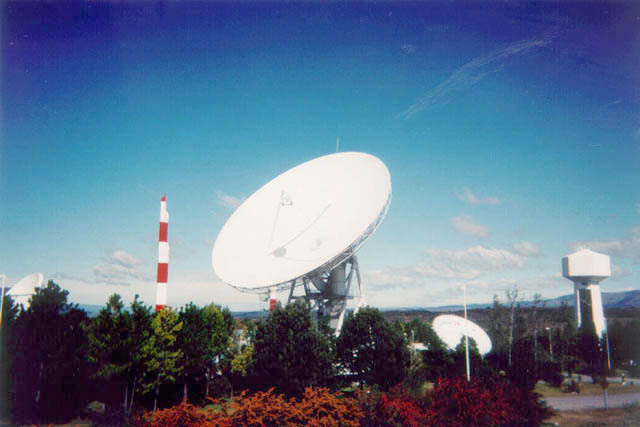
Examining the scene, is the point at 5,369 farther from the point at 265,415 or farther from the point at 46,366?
the point at 265,415

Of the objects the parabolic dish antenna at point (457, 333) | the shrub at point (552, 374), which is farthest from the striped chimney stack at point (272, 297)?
the shrub at point (552, 374)

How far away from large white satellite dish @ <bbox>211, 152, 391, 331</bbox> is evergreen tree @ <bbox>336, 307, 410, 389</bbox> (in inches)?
148

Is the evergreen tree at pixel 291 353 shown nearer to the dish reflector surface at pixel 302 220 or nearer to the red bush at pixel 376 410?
the dish reflector surface at pixel 302 220

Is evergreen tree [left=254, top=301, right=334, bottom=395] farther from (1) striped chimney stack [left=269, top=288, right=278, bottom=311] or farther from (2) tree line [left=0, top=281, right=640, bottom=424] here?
(1) striped chimney stack [left=269, top=288, right=278, bottom=311]

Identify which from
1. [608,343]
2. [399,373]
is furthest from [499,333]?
[399,373]

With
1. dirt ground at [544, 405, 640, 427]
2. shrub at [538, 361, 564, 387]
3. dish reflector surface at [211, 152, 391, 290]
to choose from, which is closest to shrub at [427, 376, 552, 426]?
dirt ground at [544, 405, 640, 427]

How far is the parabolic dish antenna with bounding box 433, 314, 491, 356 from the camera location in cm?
3684

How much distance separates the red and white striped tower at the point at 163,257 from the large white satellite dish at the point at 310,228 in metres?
7.29

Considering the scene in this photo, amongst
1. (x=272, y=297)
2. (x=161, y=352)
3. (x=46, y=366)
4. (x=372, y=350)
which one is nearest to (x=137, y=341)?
(x=161, y=352)

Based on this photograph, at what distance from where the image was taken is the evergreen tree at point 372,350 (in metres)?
27.4

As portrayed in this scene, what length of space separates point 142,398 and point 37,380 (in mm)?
5352

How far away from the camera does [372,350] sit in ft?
92.4

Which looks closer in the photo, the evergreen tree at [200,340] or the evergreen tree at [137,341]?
the evergreen tree at [137,341]

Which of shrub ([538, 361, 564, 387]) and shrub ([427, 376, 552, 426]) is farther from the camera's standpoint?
shrub ([538, 361, 564, 387])
